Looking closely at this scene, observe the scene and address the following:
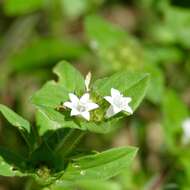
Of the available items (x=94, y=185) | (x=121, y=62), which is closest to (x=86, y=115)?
(x=94, y=185)

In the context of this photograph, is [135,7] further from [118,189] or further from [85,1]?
[118,189]

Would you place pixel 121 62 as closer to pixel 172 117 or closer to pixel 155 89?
pixel 155 89

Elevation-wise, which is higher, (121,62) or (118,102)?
(118,102)

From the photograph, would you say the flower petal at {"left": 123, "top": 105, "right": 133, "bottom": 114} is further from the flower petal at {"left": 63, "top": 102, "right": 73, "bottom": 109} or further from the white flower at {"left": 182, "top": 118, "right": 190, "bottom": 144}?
the white flower at {"left": 182, "top": 118, "right": 190, "bottom": 144}

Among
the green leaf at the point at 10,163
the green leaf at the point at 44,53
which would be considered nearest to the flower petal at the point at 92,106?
the green leaf at the point at 10,163

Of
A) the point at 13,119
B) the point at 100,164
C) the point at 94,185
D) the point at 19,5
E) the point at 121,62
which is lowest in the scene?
the point at 94,185

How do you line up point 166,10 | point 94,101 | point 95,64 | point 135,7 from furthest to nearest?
point 135,7 < point 95,64 < point 166,10 < point 94,101

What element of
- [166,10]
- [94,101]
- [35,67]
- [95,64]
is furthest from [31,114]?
[94,101]

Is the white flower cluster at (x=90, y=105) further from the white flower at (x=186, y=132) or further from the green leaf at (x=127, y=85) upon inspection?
the white flower at (x=186, y=132)
